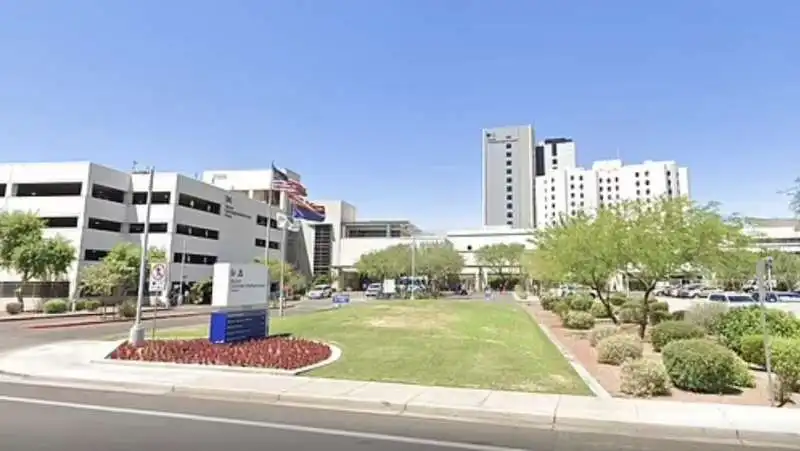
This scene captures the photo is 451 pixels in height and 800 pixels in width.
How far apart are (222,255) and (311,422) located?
6607 cm

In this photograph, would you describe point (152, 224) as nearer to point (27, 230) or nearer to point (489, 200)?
point (27, 230)

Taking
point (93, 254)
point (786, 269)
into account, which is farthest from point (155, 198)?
point (786, 269)

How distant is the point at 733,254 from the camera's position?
23.6 m

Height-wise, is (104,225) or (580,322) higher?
(104,225)

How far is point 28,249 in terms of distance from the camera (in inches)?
1768

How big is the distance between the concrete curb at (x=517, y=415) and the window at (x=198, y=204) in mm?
55422

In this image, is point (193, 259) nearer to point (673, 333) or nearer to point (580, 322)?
point (580, 322)

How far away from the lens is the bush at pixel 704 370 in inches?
500

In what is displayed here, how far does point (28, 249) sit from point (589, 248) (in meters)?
41.5

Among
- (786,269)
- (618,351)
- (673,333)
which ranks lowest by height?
(618,351)

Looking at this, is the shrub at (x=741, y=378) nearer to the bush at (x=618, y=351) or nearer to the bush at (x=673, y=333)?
the bush at (x=618, y=351)

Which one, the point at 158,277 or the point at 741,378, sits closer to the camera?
the point at 741,378

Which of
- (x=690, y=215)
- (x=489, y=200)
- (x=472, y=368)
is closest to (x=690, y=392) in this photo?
(x=472, y=368)

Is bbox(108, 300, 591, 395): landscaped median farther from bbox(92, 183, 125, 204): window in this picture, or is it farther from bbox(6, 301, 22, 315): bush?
bbox(92, 183, 125, 204): window
